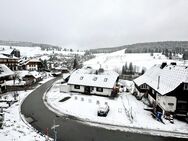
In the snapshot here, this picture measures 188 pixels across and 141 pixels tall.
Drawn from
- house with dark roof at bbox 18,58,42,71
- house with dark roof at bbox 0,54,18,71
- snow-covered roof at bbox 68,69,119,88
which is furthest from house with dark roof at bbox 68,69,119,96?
house with dark roof at bbox 18,58,42,71

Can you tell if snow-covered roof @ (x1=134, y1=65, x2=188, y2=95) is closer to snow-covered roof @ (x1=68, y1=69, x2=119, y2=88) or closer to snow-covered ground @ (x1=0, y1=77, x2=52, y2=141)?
snow-covered roof @ (x1=68, y1=69, x2=119, y2=88)

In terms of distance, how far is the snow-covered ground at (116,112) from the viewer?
899 inches

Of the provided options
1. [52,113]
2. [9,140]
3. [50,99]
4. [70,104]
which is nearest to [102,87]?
[70,104]

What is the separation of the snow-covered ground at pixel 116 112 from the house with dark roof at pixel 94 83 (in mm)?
2134

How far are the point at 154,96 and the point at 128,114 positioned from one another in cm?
771

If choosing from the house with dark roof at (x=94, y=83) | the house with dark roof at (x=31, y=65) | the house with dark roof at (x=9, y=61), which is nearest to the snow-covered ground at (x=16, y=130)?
the house with dark roof at (x=94, y=83)

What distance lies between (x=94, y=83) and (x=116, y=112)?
12.5m

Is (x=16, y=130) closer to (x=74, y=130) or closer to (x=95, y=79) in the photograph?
(x=74, y=130)

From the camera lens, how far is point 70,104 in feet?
102

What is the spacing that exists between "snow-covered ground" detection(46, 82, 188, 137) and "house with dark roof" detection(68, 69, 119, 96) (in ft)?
7.00

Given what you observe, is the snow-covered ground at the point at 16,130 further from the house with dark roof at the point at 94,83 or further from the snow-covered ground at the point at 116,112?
the house with dark roof at the point at 94,83

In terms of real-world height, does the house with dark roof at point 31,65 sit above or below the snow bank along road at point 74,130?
above

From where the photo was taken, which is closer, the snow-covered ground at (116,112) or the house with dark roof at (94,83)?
the snow-covered ground at (116,112)

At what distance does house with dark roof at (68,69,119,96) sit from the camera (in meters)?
37.9
